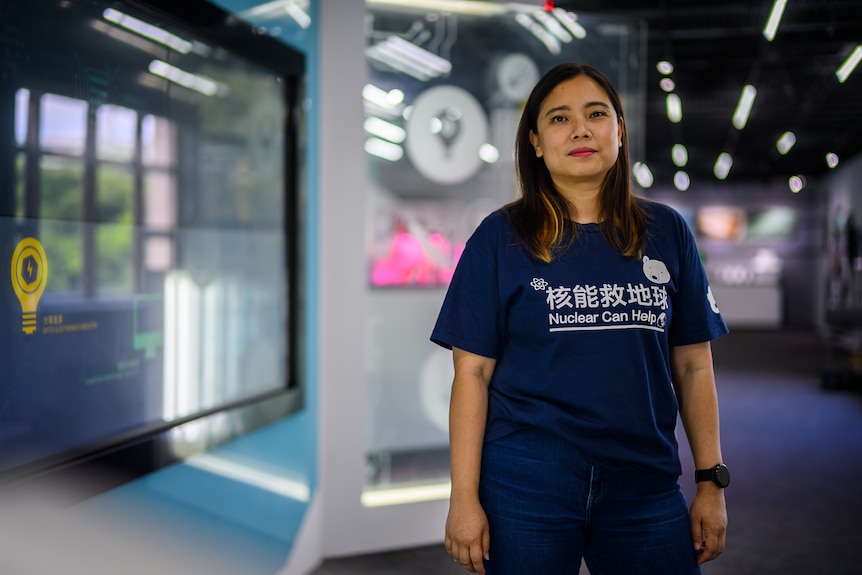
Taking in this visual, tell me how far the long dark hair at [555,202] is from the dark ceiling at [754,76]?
11.9ft

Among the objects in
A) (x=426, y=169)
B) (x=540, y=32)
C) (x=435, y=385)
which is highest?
(x=540, y=32)

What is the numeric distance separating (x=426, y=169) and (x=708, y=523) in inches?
92.2

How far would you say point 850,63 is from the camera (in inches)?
326

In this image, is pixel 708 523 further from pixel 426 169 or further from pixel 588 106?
pixel 426 169

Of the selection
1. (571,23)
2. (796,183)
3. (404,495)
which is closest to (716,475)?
(404,495)

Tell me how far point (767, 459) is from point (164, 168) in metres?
4.58

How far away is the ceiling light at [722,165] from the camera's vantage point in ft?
56.0

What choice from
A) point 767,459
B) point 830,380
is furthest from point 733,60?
point 767,459

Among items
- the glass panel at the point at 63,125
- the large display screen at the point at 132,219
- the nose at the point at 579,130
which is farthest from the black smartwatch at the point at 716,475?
the glass panel at the point at 63,125

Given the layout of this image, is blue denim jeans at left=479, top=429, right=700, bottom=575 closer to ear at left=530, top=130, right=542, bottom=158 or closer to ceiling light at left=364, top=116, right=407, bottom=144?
ear at left=530, top=130, right=542, bottom=158

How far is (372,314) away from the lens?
3305 mm

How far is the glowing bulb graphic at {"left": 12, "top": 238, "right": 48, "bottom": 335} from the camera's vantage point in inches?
60.4

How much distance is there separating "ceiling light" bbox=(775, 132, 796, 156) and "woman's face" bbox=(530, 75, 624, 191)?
47.0 feet

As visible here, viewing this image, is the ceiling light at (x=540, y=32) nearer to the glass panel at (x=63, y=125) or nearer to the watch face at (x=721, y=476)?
the glass panel at (x=63, y=125)
